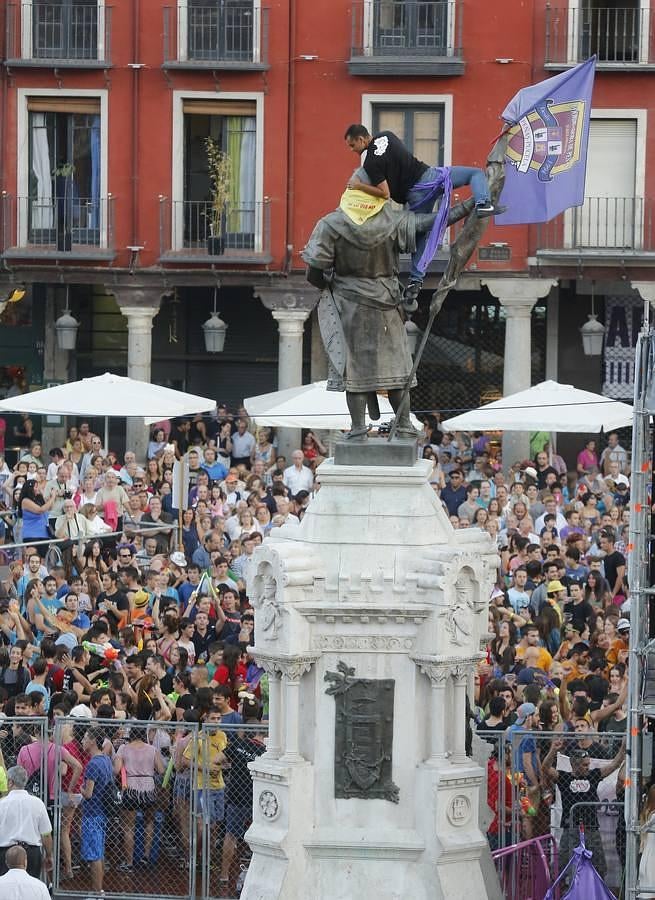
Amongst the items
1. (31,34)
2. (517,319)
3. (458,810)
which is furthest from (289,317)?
(458,810)

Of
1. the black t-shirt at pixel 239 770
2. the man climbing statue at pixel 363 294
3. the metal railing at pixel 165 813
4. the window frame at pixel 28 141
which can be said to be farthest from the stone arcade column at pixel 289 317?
the man climbing statue at pixel 363 294

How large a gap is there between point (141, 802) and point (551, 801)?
3304mm

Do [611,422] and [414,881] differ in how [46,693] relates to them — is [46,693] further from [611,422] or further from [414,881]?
[611,422]

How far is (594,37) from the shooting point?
129 feet

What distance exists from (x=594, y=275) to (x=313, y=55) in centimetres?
584

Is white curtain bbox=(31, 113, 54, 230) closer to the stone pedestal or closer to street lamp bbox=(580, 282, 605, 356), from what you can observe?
street lamp bbox=(580, 282, 605, 356)

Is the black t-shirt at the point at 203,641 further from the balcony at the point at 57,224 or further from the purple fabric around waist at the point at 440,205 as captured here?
the balcony at the point at 57,224

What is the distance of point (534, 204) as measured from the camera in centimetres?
1780

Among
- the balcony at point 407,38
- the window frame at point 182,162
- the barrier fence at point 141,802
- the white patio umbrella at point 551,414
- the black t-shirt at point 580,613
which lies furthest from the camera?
the window frame at point 182,162

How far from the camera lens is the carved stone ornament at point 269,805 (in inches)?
621

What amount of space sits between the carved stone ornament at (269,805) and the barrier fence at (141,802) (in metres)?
2.91

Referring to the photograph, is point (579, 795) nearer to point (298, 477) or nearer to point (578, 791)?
point (578, 791)

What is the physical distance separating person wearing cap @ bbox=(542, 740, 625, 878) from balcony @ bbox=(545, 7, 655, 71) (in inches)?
851

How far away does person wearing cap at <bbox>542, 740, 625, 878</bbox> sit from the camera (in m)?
18.3
